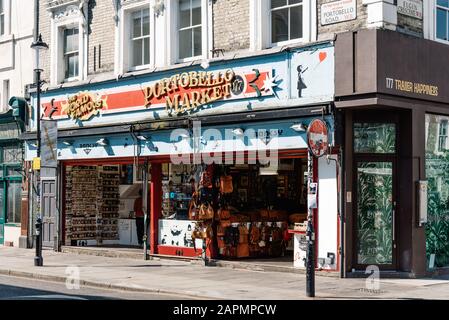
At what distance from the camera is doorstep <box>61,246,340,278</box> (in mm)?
17659

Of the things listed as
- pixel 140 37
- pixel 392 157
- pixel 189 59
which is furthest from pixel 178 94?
Result: pixel 392 157

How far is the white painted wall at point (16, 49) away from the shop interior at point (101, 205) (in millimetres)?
3834

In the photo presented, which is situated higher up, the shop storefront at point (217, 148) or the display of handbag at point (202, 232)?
the shop storefront at point (217, 148)

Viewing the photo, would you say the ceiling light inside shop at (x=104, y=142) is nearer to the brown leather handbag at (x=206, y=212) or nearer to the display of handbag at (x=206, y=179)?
the display of handbag at (x=206, y=179)

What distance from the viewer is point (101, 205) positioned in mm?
24766

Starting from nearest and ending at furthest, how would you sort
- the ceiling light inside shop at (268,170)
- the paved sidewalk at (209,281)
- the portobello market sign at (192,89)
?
the paved sidewalk at (209,281) → the portobello market sign at (192,89) → the ceiling light inside shop at (268,170)

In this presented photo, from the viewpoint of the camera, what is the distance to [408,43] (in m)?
16.8

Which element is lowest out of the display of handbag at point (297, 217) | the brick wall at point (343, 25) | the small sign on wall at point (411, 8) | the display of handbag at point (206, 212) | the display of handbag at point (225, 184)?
the display of handbag at point (297, 217)

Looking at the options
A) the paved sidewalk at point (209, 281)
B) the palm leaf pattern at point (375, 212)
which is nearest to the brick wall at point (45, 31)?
the paved sidewalk at point (209, 281)

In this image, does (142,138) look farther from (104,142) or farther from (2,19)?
(2,19)

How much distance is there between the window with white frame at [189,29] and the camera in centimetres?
2034

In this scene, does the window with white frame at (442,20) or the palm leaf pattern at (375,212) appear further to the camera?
the window with white frame at (442,20)

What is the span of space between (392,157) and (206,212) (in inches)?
194
